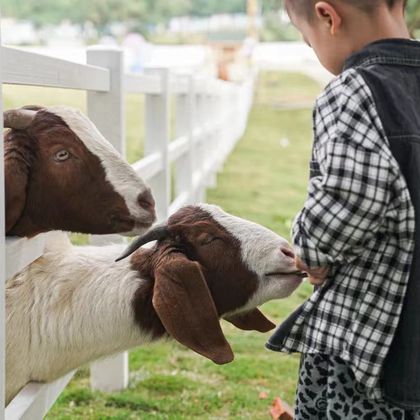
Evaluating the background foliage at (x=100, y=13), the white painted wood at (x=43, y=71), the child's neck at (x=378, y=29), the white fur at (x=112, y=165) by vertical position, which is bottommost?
the white fur at (x=112, y=165)

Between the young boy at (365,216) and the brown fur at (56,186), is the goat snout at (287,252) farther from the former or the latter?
the brown fur at (56,186)

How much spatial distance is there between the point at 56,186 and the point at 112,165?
0.17 m

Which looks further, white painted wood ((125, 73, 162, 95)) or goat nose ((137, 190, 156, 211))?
white painted wood ((125, 73, 162, 95))

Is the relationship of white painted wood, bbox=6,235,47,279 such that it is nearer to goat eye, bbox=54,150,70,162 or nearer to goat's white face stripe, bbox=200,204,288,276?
goat eye, bbox=54,150,70,162

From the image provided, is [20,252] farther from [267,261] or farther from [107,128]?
[107,128]

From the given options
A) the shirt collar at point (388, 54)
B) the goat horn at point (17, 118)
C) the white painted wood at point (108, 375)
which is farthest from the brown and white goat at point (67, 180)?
the white painted wood at point (108, 375)

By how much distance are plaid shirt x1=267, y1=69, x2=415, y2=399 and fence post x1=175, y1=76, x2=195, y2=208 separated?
15.0 feet

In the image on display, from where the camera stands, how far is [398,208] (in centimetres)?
198

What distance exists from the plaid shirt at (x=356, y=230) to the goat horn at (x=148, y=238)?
47 cm

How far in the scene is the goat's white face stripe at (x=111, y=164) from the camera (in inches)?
93.3

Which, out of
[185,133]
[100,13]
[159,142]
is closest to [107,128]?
[159,142]

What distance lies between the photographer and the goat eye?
2.33 metres

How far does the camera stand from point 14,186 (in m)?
2.24

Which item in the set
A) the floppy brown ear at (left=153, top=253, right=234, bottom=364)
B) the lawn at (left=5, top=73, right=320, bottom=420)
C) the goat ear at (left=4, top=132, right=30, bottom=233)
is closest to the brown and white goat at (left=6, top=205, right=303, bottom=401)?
the floppy brown ear at (left=153, top=253, right=234, bottom=364)
